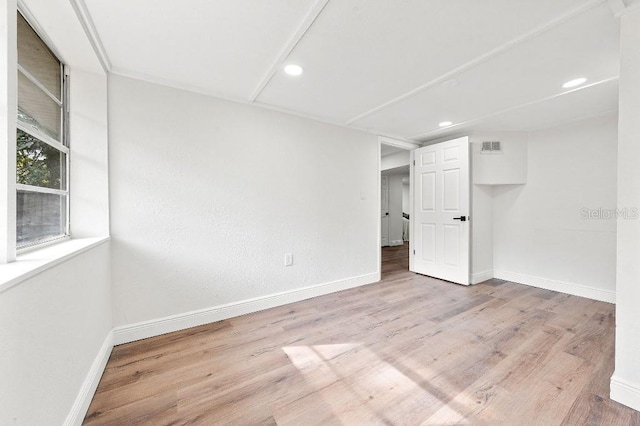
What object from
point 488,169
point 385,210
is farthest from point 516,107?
point 385,210

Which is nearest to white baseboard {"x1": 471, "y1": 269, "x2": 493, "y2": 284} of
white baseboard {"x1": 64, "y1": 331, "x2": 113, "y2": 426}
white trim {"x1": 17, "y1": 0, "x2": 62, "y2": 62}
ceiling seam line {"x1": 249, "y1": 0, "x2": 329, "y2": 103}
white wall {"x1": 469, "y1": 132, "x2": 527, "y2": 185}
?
white wall {"x1": 469, "y1": 132, "x2": 527, "y2": 185}

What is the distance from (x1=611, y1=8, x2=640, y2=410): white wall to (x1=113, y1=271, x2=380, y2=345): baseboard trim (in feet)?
7.84

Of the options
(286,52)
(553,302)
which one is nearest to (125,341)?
(286,52)

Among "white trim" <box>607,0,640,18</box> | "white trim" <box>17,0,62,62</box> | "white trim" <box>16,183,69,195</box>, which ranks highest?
"white trim" <box>607,0,640,18</box>

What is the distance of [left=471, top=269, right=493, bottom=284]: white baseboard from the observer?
3.56m

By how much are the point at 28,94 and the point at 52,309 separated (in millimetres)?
1227

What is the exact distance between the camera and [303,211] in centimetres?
300

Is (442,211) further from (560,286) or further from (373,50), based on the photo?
(373,50)

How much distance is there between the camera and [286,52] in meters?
1.75

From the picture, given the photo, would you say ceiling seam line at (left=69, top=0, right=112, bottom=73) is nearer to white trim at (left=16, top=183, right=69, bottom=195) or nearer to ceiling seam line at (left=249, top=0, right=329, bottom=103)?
white trim at (left=16, top=183, right=69, bottom=195)

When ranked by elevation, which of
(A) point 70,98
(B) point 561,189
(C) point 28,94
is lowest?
(B) point 561,189

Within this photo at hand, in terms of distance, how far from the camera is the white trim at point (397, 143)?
3735mm

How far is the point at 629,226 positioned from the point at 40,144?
3402 mm

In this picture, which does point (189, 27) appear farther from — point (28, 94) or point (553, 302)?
point (553, 302)
